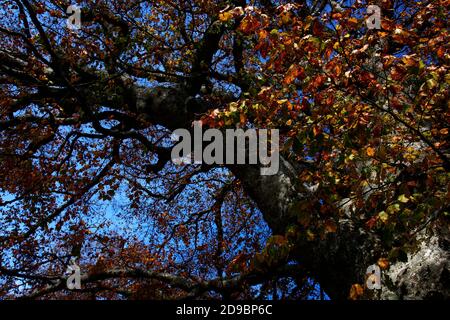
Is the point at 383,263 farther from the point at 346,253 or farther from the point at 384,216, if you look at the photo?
the point at 346,253

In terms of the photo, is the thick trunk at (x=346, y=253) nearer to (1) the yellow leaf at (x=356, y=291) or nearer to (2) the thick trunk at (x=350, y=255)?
(2) the thick trunk at (x=350, y=255)

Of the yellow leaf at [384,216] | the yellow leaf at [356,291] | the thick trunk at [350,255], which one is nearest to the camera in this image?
the yellow leaf at [384,216]

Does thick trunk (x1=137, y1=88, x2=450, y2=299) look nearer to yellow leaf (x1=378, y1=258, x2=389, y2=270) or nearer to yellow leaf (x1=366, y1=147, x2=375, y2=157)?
yellow leaf (x1=378, y1=258, x2=389, y2=270)

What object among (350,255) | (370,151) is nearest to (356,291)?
(350,255)

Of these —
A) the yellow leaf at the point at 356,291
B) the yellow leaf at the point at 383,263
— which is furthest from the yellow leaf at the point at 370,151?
the yellow leaf at the point at 356,291

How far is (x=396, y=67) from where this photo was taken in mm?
3867

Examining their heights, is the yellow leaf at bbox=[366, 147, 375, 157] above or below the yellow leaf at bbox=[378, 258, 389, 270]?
above

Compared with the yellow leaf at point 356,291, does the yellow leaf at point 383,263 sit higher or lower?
higher

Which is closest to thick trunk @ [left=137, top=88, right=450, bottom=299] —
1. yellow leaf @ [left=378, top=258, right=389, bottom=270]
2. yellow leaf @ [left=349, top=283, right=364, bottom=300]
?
yellow leaf @ [left=378, top=258, right=389, bottom=270]
